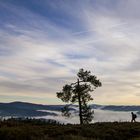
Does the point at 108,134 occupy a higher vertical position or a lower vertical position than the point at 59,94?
lower

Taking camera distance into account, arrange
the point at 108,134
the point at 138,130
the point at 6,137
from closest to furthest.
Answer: the point at 6,137, the point at 108,134, the point at 138,130

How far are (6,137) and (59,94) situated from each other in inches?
1120

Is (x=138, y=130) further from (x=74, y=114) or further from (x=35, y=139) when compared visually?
(x=74, y=114)

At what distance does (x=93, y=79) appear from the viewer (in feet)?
185

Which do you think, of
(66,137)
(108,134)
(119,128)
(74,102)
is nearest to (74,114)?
(74,102)

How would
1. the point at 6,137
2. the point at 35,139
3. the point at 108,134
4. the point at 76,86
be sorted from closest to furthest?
the point at 35,139, the point at 6,137, the point at 108,134, the point at 76,86

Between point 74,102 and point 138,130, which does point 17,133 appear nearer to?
point 138,130

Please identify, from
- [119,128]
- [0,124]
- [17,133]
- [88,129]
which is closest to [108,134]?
[88,129]

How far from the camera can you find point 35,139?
26156 millimetres

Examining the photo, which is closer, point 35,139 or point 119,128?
point 35,139

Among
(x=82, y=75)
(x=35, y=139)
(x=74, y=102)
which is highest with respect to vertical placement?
(x=82, y=75)

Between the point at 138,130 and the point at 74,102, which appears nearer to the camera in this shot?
the point at 138,130

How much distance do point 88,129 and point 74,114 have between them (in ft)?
86.1

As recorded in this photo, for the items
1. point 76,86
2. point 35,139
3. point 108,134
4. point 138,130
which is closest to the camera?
point 35,139
